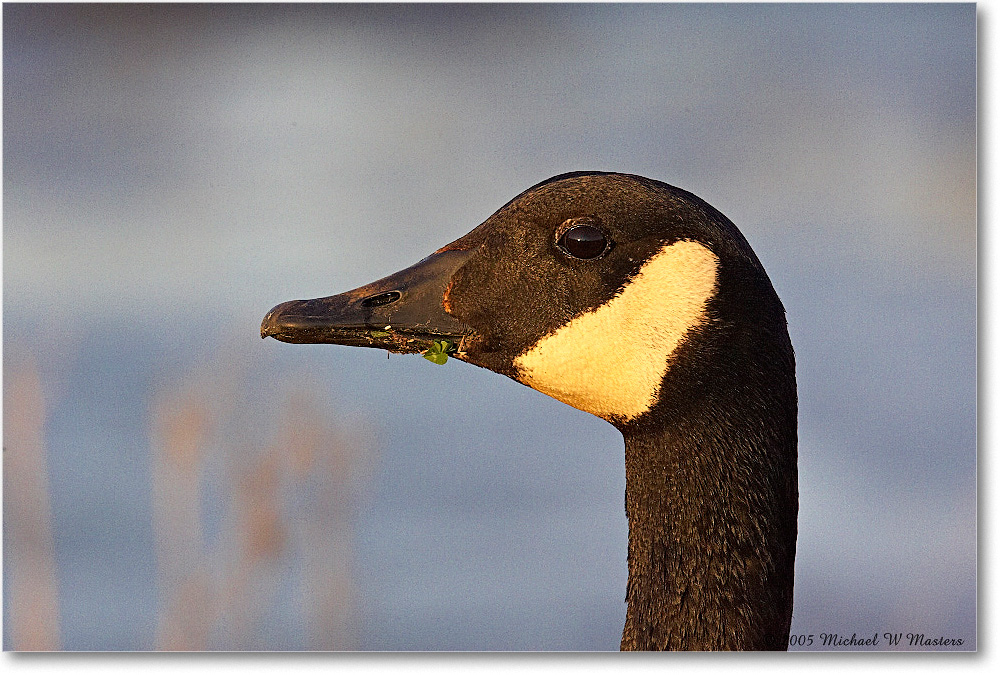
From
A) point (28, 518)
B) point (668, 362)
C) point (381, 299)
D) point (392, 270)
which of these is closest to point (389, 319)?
point (381, 299)

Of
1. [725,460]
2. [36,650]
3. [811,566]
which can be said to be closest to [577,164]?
[811,566]

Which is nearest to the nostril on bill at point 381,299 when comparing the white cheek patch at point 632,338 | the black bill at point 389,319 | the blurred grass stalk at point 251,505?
the black bill at point 389,319

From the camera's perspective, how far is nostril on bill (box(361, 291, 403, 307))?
2.21 metres

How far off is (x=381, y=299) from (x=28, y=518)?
1.61 metres

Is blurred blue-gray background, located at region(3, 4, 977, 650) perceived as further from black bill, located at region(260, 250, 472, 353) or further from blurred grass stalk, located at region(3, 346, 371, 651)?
black bill, located at region(260, 250, 472, 353)

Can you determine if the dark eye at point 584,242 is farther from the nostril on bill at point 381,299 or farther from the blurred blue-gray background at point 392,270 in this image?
the blurred blue-gray background at point 392,270

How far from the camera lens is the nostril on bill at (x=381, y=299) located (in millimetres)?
2205

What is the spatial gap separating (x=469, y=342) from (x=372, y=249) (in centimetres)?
140

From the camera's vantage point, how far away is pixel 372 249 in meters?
3.53

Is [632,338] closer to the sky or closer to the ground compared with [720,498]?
closer to the sky

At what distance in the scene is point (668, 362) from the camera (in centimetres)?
202

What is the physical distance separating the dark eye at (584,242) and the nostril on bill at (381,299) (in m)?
0.35

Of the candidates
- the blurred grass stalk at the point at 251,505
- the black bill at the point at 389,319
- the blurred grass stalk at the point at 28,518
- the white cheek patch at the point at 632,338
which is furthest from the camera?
the blurred grass stalk at the point at 251,505

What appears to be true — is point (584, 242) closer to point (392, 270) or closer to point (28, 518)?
point (392, 270)
